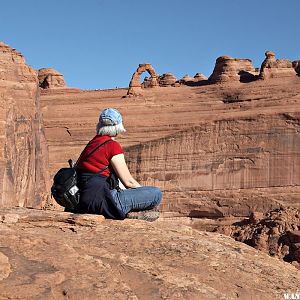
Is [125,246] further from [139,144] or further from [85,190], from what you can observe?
[139,144]

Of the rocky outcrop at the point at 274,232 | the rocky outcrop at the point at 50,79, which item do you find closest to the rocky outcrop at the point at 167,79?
the rocky outcrop at the point at 50,79

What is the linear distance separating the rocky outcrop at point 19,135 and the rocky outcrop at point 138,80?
41.4ft

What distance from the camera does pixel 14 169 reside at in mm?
19969

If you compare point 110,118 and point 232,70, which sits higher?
point 232,70

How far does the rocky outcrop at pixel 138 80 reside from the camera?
117 feet

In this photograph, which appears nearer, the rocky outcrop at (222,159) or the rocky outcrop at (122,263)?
the rocky outcrop at (122,263)

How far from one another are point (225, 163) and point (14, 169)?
1394 centimetres

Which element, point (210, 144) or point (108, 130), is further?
point (210, 144)

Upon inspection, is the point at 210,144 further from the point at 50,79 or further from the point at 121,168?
the point at 121,168

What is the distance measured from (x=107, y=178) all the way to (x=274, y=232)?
18.4 meters

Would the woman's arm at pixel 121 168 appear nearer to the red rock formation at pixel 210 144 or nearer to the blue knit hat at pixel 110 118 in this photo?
the blue knit hat at pixel 110 118

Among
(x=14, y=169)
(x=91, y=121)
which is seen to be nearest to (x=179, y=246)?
(x=14, y=169)

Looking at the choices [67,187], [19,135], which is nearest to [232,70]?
[19,135]

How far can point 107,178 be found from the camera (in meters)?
6.37
